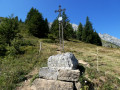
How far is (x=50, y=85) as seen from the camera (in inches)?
172

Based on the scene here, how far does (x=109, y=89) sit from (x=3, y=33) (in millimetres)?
15054

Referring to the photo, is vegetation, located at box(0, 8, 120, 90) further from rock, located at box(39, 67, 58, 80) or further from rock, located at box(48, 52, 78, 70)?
rock, located at box(48, 52, 78, 70)

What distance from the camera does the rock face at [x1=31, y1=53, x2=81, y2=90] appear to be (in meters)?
4.25

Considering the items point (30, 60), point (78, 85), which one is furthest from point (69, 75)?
point (30, 60)

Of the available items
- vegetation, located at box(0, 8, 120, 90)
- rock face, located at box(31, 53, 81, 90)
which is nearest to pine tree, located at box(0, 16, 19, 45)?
vegetation, located at box(0, 8, 120, 90)

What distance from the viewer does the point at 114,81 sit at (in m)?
5.03

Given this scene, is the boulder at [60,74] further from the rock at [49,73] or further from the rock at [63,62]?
the rock at [63,62]

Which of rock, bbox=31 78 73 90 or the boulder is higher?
the boulder

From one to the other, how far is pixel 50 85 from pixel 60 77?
693mm

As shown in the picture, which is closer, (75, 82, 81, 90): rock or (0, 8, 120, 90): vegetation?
(75, 82, 81, 90): rock

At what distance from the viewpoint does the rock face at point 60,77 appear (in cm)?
425

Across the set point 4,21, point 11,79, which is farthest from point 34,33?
point 11,79

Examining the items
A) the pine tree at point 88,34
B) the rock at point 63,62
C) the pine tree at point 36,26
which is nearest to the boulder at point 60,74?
the rock at point 63,62

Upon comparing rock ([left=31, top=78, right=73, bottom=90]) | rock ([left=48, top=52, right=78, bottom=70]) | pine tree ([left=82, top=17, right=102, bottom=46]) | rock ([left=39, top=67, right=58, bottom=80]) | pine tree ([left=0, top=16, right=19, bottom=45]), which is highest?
pine tree ([left=82, top=17, right=102, bottom=46])
